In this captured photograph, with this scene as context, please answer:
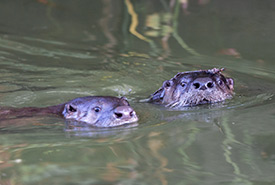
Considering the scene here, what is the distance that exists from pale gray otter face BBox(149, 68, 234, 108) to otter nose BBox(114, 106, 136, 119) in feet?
3.22

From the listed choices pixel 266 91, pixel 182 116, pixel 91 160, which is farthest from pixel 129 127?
pixel 266 91

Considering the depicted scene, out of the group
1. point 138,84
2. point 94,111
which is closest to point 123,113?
point 94,111

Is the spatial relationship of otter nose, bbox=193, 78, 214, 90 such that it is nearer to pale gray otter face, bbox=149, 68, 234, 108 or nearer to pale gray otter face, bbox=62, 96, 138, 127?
pale gray otter face, bbox=149, 68, 234, 108

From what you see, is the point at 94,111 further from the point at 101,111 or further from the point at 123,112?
the point at 123,112

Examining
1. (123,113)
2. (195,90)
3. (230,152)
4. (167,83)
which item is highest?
(167,83)

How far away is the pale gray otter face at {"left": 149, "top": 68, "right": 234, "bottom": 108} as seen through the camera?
587cm

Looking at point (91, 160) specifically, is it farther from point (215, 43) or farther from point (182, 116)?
point (215, 43)

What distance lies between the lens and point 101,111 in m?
5.21

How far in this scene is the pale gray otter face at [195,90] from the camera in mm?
5867

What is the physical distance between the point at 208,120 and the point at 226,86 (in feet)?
4.18

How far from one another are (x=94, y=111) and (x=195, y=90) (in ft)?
4.04

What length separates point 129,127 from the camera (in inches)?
193

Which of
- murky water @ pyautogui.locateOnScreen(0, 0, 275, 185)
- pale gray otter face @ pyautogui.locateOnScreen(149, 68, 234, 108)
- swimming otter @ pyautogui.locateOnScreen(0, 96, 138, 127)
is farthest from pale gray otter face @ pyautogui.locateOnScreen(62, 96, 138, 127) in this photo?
pale gray otter face @ pyautogui.locateOnScreen(149, 68, 234, 108)

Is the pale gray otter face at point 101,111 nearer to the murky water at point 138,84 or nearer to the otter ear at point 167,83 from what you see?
the murky water at point 138,84
